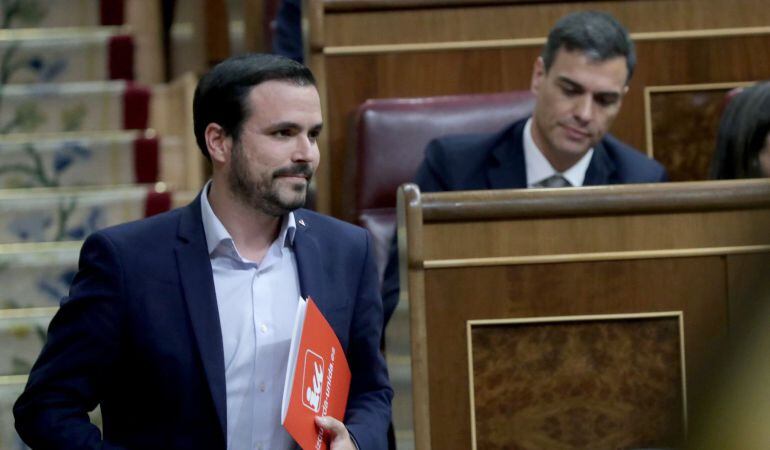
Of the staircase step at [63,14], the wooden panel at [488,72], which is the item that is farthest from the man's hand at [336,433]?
the staircase step at [63,14]

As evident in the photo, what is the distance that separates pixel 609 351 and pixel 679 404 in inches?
3.0

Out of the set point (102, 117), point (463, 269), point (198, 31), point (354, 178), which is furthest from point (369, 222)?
point (198, 31)

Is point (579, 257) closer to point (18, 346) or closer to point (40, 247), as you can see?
point (18, 346)

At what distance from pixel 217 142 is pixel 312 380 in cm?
21

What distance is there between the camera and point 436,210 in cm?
99

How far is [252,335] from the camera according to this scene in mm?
814

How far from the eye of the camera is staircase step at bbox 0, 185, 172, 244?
5.97 feet

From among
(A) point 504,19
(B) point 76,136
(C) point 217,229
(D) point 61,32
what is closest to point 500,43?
(A) point 504,19

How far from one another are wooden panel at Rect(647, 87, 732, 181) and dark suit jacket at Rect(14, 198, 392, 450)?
0.97 m

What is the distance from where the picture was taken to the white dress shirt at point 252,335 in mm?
804

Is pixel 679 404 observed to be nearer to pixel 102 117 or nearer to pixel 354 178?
pixel 354 178

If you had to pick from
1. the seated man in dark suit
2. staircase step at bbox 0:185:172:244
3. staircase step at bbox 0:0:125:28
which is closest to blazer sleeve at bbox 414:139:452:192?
the seated man in dark suit

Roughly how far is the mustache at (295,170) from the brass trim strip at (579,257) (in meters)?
0.19

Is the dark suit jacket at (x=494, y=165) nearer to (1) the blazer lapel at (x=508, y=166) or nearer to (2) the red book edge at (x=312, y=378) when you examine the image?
(1) the blazer lapel at (x=508, y=166)
